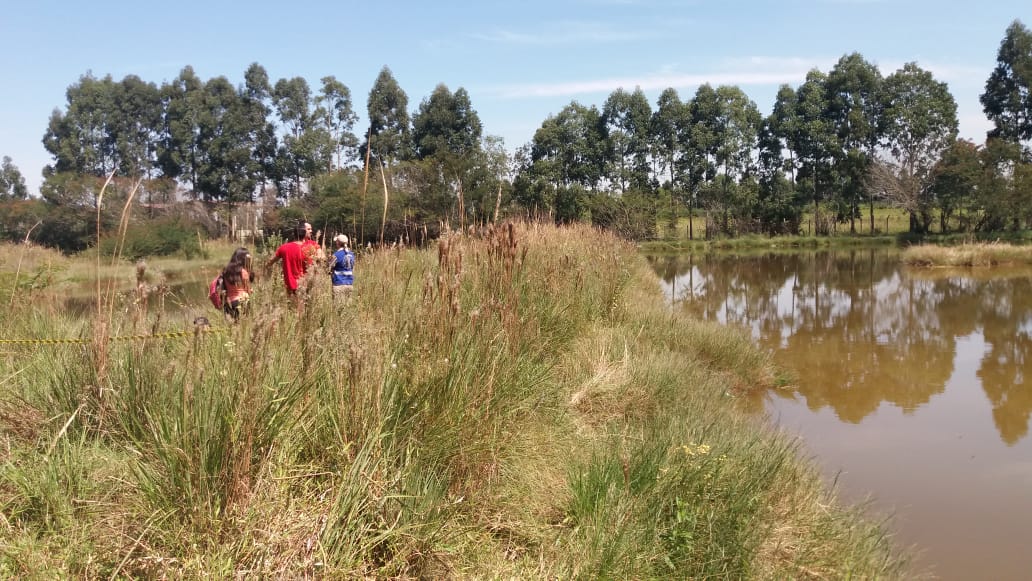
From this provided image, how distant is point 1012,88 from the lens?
36094 mm

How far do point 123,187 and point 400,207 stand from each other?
18.3 metres

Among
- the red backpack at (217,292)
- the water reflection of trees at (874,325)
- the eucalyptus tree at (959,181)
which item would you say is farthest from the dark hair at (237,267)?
the eucalyptus tree at (959,181)

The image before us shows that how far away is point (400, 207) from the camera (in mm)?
23734

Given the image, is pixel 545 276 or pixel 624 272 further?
pixel 624 272

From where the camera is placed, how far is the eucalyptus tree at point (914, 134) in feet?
112

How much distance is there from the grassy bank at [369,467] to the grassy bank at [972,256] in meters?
22.3

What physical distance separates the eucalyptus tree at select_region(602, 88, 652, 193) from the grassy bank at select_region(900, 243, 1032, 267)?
18.7 meters

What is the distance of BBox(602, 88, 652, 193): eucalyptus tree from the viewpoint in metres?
39.4

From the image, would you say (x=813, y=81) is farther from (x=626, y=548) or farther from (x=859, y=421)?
(x=626, y=548)

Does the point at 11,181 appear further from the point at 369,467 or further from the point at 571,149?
the point at 369,467

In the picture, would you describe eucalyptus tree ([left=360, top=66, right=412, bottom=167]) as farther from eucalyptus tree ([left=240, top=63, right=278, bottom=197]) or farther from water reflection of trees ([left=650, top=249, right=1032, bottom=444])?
water reflection of trees ([left=650, top=249, right=1032, bottom=444])

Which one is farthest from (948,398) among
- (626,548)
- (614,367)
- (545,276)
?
(626,548)

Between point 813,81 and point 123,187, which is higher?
point 813,81

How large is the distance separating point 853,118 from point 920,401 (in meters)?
34.9
